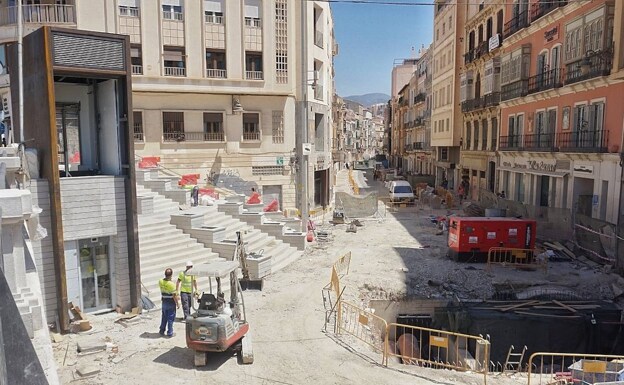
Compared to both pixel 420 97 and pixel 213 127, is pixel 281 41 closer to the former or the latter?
pixel 213 127

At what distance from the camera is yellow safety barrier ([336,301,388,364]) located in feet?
39.6

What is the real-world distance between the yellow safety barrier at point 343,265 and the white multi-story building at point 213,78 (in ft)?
38.8

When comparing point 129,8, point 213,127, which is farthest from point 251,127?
point 129,8

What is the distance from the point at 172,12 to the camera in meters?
26.9

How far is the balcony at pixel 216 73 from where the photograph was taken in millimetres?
27750

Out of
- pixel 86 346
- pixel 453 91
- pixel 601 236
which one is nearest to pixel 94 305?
pixel 86 346

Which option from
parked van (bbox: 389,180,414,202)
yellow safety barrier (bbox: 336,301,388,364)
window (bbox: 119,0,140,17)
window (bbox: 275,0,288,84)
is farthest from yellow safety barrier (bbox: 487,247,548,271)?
window (bbox: 119,0,140,17)

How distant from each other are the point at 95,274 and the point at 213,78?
694 inches

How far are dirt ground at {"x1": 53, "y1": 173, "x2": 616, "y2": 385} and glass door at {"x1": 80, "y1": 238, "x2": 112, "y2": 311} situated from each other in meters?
0.49

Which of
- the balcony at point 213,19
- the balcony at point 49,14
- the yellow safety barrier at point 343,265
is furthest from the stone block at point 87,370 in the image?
the balcony at point 213,19

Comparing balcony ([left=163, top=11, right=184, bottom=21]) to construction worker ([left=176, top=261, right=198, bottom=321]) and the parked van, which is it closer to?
the parked van

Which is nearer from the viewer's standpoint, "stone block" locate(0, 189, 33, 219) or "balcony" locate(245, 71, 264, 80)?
"stone block" locate(0, 189, 33, 219)

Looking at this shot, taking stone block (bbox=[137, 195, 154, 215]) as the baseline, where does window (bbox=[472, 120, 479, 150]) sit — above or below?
above

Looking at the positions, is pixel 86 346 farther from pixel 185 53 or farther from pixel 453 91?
pixel 453 91
